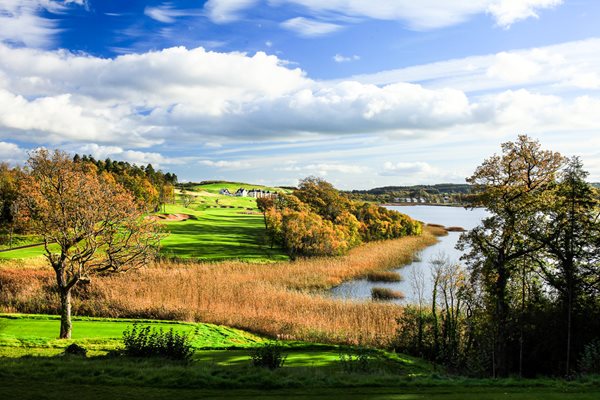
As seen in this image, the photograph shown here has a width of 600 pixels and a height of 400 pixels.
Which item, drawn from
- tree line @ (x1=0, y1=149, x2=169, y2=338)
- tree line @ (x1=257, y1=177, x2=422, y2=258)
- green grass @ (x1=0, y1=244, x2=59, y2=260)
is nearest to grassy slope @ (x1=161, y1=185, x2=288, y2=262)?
tree line @ (x1=257, y1=177, x2=422, y2=258)

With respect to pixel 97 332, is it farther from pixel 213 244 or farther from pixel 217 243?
pixel 217 243

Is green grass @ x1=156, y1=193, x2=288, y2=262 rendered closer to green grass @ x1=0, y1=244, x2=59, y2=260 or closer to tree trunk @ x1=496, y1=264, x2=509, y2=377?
green grass @ x1=0, y1=244, x2=59, y2=260

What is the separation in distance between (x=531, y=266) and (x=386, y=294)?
1772 centimetres

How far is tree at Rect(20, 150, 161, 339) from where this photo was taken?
58.4 feet

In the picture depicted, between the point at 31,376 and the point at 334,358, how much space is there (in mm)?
9596

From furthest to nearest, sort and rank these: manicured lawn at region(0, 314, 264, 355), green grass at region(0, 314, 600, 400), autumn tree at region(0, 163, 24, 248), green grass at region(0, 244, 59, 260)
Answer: autumn tree at region(0, 163, 24, 248), green grass at region(0, 244, 59, 260), manicured lawn at region(0, 314, 264, 355), green grass at region(0, 314, 600, 400)

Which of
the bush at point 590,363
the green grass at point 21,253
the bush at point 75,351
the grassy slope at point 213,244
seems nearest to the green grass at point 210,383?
the bush at point 75,351

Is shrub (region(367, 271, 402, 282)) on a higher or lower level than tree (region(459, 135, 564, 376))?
lower

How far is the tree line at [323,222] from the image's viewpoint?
51594 mm

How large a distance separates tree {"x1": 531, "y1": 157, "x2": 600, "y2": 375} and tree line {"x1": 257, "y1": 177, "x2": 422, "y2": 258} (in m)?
33.2

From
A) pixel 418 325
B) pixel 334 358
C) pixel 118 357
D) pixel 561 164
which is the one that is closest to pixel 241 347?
pixel 334 358

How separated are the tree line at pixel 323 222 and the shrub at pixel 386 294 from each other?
15328mm

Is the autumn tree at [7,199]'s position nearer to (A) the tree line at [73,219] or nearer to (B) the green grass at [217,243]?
(B) the green grass at [217,243]

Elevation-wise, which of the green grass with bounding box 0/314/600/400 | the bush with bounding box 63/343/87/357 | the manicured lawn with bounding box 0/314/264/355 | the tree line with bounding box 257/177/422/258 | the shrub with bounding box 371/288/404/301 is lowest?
the shrub with bounding box 371/288/404/301
